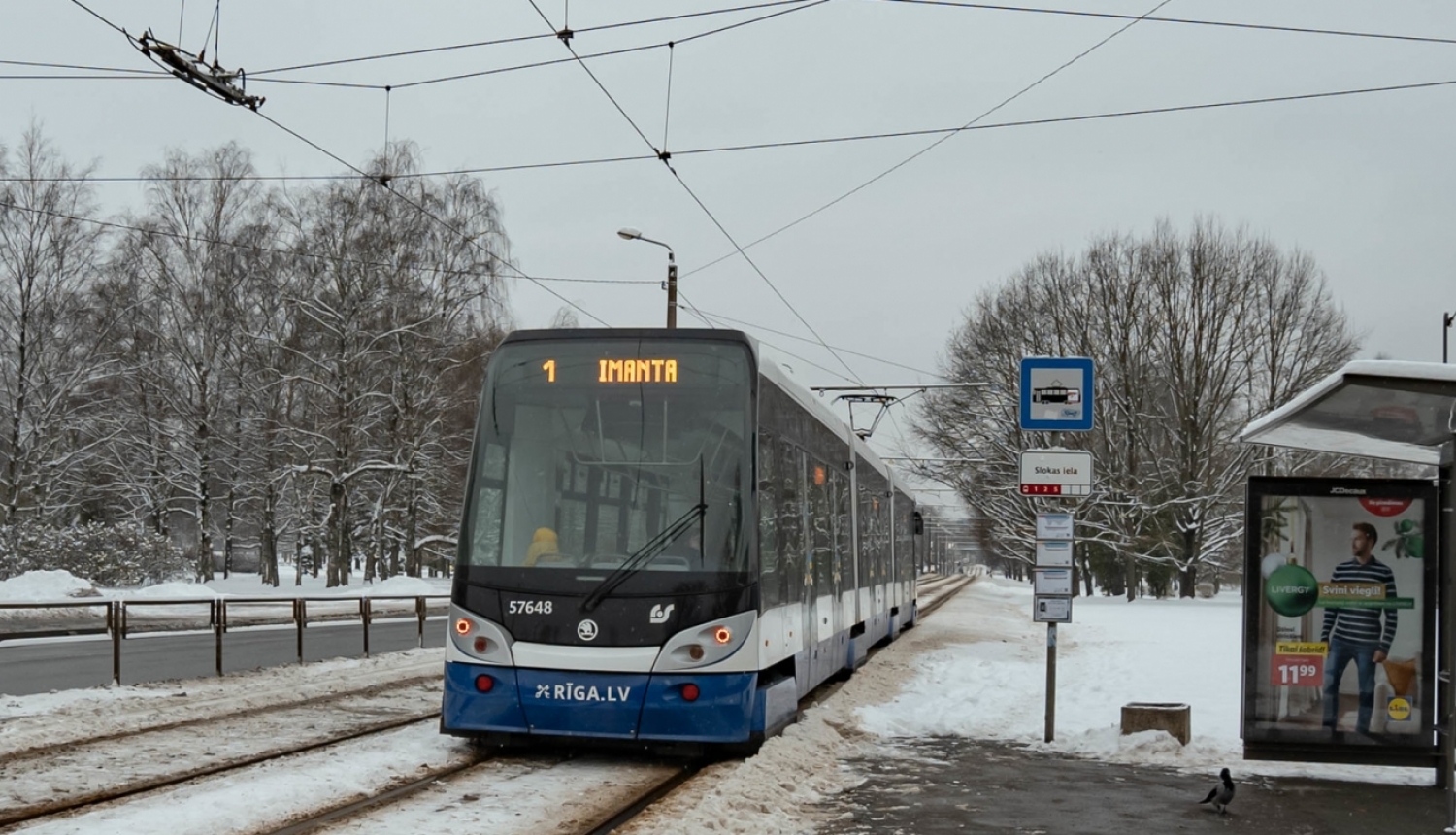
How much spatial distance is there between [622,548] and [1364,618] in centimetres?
515

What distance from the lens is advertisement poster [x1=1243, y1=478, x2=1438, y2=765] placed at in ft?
33.5

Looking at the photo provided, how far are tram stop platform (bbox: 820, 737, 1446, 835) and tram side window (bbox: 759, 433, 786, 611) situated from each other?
55.7 inches

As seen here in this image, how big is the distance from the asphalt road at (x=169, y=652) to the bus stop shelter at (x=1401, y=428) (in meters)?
11.8

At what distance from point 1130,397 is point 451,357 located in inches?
829

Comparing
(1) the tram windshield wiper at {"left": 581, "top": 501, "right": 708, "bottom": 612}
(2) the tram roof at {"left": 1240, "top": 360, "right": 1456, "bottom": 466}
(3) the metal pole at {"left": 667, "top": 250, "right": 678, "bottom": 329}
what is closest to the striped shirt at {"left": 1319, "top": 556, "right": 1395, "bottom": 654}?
(2) the tram roof at {"left": 1240, "top": 360, "right": 1456, "bottom": 466}

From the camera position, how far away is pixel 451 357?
154ft

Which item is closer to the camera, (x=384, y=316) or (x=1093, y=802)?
(x=1093, y=802)

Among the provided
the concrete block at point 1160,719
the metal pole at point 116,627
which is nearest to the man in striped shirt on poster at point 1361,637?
the concrete block at point 1160,719

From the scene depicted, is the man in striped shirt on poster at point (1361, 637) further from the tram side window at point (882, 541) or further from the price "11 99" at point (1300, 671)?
the tram side window at point (882, 541)

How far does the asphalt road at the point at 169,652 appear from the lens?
1633 centimetres

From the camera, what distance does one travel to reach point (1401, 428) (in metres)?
9.62

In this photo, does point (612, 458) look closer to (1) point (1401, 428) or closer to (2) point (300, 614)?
(1) point (1401, 428)

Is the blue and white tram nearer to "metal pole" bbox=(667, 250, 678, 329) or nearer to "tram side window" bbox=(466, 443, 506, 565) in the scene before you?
"tram side window" bbox=(466, 443, 506, 565)

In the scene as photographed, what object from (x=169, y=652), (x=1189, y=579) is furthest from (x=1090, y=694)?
(x=1189, y=579)
